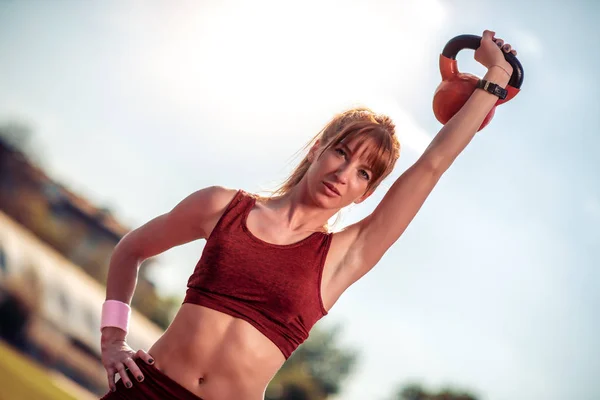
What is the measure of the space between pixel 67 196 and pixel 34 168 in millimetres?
1815

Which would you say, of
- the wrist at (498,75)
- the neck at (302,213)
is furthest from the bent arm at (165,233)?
the wrist at (498,75)

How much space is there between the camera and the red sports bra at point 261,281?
6.66ft

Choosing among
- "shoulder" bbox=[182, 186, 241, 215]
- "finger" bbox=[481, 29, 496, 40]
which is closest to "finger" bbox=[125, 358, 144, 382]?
"shoulder" bbox=[182, 186, 241, 215]

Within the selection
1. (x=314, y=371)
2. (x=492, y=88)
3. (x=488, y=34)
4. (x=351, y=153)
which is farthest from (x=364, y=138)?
(x=314, y=371)

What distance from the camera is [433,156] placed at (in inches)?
85.0

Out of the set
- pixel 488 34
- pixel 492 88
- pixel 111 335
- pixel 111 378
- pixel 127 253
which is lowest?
pixel 111 378

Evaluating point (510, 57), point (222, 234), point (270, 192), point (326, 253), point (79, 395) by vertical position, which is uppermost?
point (79, 395)

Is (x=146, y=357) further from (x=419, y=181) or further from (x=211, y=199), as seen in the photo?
(x=419, y=181)

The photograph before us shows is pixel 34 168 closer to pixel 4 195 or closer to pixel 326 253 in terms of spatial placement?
pixel 4 195

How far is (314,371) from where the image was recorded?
19.0m

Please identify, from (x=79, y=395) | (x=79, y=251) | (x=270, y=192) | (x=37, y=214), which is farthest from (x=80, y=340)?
(x=270, y=192)

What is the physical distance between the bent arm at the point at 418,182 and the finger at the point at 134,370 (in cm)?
65

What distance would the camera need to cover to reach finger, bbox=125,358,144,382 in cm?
205

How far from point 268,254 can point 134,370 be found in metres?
0.46
